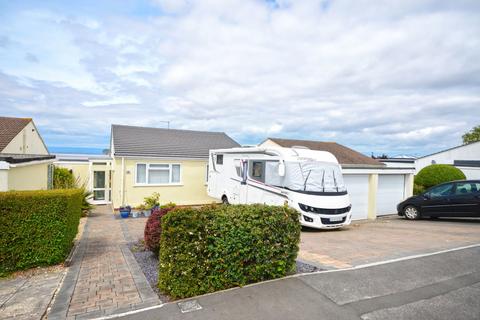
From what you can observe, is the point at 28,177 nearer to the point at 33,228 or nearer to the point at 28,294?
the point at 33,228

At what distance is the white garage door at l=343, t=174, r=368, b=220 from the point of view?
13773 millimetres

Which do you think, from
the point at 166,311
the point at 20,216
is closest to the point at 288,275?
the point at 166,311

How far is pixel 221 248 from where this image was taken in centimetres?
472

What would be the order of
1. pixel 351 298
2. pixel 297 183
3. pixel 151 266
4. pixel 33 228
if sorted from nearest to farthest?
pixel 351 298
pixel 33 228
pixel 151 266
pixel 297 183

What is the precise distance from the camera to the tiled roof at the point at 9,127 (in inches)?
703

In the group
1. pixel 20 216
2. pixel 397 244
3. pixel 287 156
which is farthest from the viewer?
pixel 287 156

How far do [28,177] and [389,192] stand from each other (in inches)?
614

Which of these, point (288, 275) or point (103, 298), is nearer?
point (103, 298)

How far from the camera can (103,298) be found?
4.61 m

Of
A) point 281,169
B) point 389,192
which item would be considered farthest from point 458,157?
point 281,169

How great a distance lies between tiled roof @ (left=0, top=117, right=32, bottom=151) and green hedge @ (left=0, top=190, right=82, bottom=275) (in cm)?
1395

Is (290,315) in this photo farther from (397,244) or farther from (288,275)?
(397,244)

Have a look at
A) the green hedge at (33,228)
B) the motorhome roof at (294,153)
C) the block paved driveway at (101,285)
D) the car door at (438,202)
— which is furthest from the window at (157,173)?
the car door at (438,202)

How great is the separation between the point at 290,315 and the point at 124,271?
3.52 metres
